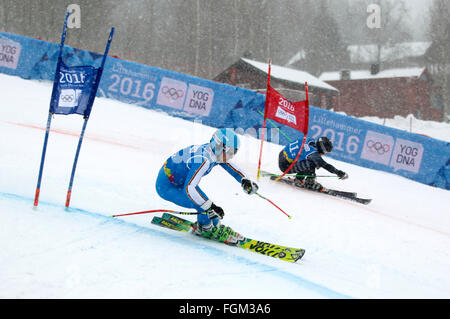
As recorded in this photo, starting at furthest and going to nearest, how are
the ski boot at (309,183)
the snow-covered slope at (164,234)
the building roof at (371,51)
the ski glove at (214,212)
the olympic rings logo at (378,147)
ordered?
the building roof at (371,51)
the olympic rings logo at (378,147)
the ski boot at (309,183)
the ski glove at (214,212)
the snow-covered slope at (164,234)

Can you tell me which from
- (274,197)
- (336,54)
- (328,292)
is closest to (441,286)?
(328,292)

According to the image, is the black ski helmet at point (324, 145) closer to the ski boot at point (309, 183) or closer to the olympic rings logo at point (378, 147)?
the ski boot at point (309, 183)

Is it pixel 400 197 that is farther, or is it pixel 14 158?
pixel 400 197

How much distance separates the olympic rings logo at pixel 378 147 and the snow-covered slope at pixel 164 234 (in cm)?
288

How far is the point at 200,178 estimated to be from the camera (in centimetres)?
447

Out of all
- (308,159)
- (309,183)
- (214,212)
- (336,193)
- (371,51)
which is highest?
(371,51)

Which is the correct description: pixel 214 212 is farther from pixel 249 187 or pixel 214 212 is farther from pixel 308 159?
pixel 308 159

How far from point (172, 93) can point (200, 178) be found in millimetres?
10295

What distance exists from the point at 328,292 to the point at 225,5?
1745 inches

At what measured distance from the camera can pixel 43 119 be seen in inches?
412

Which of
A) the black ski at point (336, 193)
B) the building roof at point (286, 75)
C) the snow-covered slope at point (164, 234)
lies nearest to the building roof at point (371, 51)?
the building roof at point (286, 75)

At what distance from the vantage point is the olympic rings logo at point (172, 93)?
563 inches

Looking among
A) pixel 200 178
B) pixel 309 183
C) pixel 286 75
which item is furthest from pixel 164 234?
pixel 286 75

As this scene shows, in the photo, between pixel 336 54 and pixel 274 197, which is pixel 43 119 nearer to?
pixel 274 197
